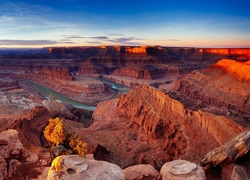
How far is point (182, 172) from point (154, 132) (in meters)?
21.8

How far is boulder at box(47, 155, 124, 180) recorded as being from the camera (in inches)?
395

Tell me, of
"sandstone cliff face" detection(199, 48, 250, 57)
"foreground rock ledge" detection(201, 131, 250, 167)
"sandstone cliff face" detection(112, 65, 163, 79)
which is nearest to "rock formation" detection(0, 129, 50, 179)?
"foreground rock ledge" detection(201, 131, 250, 167)

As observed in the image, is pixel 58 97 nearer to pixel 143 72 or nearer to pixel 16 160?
pixel 143 72

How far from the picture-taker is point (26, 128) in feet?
103

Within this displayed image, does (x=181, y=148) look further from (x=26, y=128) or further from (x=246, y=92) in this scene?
(x=246, y=92)

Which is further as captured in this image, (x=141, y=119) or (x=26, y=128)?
(x=141, y=119)

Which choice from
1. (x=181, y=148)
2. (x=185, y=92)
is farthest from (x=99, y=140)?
(x=185, y=92)

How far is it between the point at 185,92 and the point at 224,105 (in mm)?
17755

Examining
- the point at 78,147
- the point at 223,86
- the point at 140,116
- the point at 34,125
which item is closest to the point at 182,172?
the point at 78,147

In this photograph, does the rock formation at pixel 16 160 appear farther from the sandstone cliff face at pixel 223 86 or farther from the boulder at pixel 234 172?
the sandstone cliff face at pixel 223 86

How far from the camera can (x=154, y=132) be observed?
110 feet

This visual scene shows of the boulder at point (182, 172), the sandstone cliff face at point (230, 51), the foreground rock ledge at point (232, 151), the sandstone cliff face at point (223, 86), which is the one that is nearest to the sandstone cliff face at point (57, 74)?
the sandstone cliff face at point (223, 86)

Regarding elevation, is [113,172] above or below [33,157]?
above

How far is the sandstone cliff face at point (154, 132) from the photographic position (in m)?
26.2
